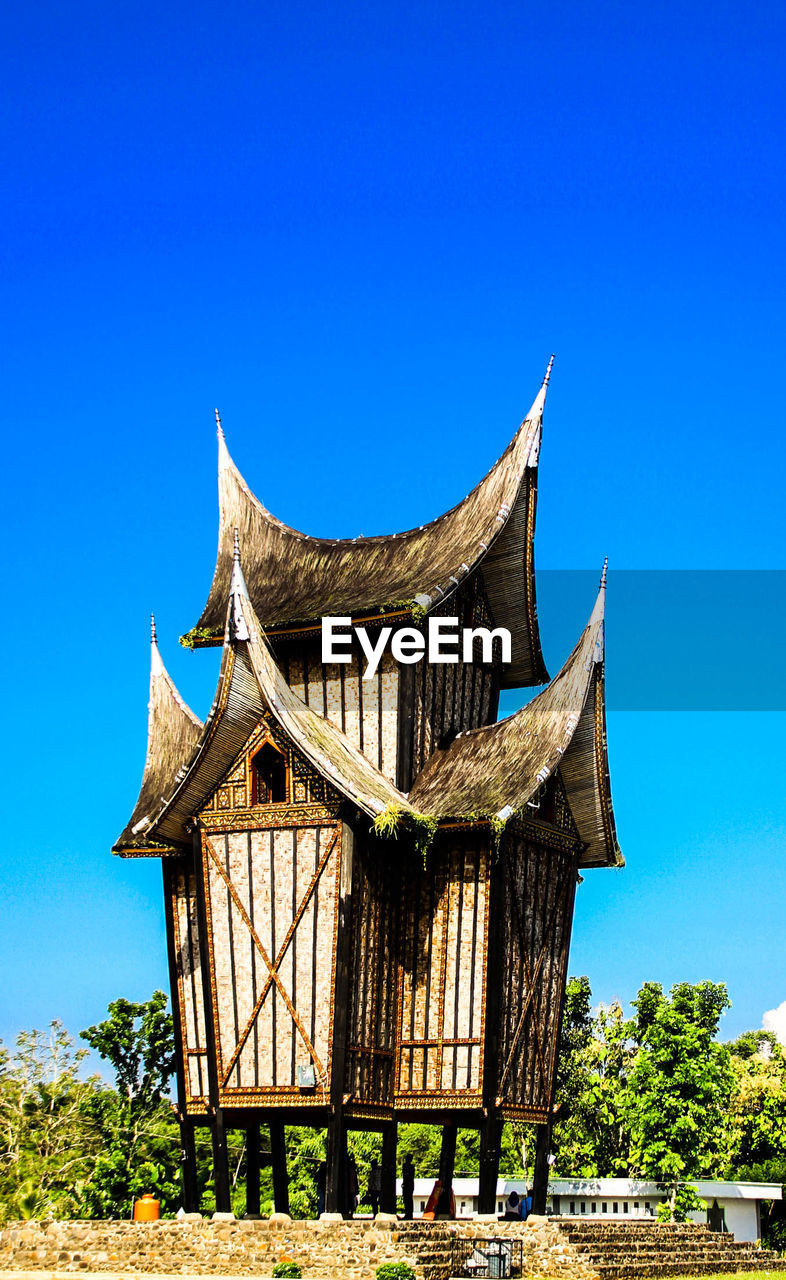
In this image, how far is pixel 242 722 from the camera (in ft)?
83.3

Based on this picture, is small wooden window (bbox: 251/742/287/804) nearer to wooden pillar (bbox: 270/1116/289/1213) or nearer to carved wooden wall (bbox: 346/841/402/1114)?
carved wooden wall (bbox: 346/841/402/1114)

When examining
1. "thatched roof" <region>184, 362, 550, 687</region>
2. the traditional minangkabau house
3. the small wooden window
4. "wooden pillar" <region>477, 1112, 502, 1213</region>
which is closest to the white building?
the traditional minangkabau house

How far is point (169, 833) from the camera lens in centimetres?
2627

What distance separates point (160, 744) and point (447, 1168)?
9.34 meters

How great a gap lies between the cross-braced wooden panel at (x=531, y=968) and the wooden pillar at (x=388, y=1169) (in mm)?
1837

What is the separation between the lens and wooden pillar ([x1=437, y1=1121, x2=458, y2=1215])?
2645 centimetres

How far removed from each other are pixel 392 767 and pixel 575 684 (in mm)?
3453

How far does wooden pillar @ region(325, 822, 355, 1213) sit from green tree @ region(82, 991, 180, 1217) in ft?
51.7

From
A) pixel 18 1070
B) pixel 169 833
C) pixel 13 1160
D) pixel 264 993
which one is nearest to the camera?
pixel 264 993

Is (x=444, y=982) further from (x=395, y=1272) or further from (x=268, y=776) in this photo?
(x=395, y=1272)

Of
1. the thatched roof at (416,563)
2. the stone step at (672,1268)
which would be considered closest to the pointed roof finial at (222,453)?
the thatched roof at (416,563)

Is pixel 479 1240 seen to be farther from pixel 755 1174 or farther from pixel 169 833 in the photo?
pixel 755 1174

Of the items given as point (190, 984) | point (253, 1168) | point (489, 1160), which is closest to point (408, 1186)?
point (253, 1168)

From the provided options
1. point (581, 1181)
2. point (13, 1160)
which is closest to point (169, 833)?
point (13, 1160)
